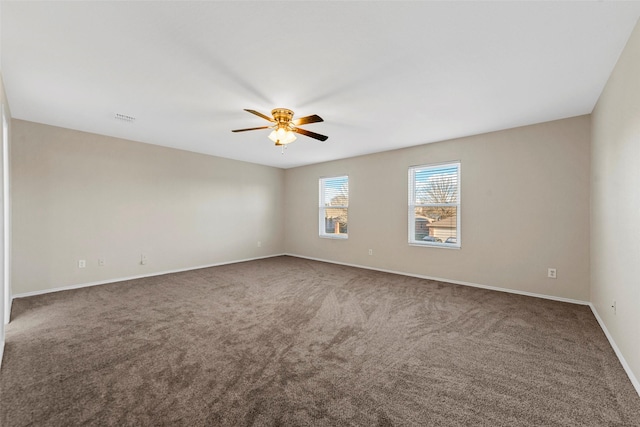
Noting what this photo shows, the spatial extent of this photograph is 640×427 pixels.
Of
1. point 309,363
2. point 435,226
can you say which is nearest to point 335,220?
point 435,226

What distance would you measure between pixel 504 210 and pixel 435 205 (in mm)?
1040

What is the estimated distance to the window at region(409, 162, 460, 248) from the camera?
4.59 m

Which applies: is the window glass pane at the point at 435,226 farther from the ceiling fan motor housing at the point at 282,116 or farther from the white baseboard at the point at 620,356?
the ceiling fan motor housing at the point at 282,116

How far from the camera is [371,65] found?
230 centimetres

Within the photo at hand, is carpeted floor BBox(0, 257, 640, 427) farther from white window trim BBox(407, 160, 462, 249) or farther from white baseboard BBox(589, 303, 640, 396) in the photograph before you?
white window trim BBox(407, 160, 462, 249)

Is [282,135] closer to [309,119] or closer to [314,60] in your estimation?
[309,119]

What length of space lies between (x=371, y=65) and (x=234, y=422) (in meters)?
2.77

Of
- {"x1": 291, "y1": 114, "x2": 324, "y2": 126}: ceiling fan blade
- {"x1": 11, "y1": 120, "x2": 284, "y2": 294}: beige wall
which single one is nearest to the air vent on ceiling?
{"x1": 11, "y1": 120, "x2": 284, "y2": 294}: beige wall

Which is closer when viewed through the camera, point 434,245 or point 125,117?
point 125,117

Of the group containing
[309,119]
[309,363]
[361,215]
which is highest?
[309,119]

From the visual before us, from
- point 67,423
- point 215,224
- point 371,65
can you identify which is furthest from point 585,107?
point 215,224

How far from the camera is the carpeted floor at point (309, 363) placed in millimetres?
Answer: 1607

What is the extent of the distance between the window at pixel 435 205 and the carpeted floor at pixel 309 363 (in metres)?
1.31

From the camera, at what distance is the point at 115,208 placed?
4578mm
